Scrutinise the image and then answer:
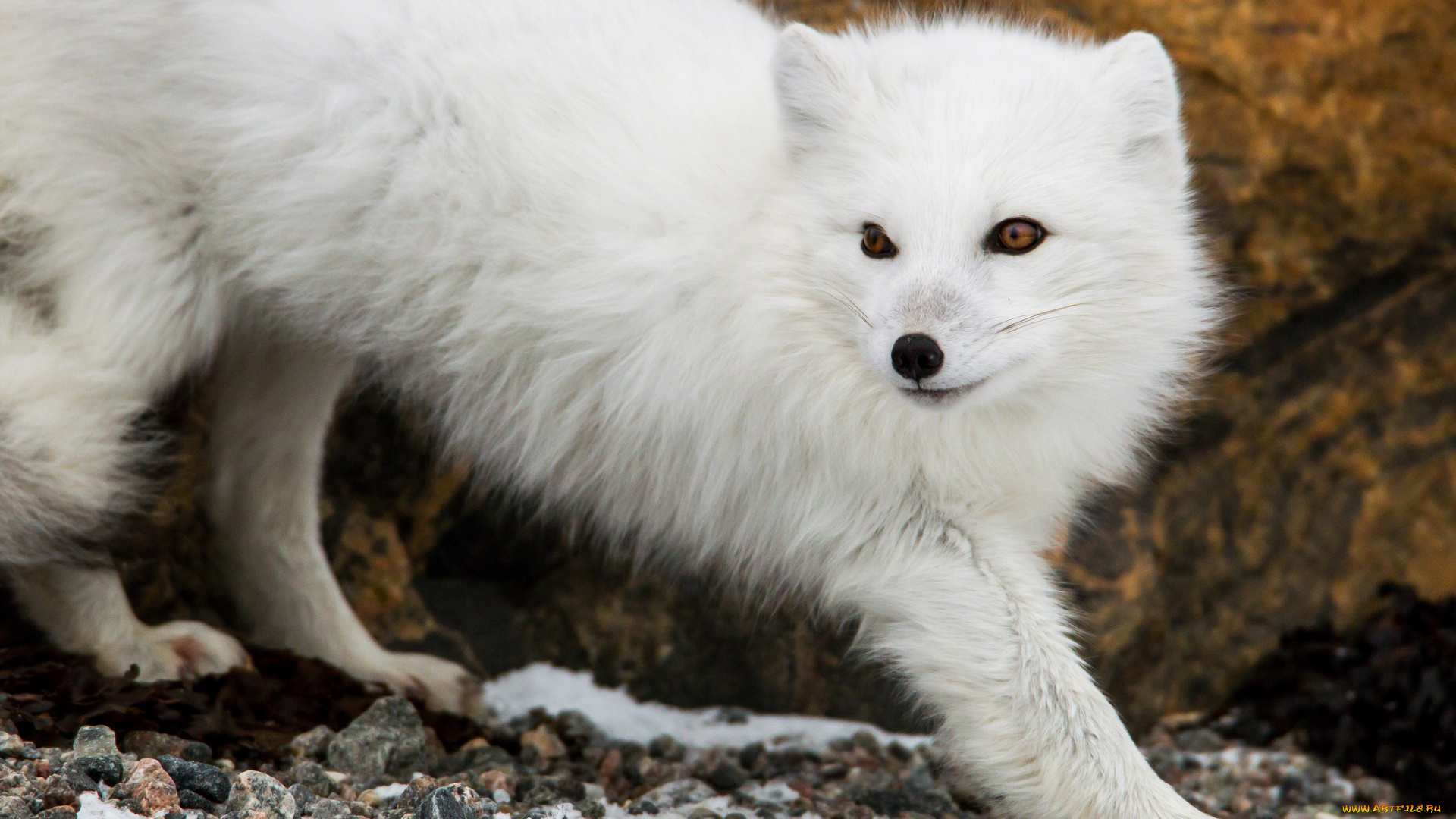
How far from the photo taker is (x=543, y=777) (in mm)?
3598

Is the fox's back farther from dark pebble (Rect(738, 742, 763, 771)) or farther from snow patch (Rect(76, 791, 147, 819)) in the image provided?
dark pebble (Rect(738, 742, 763, 771))

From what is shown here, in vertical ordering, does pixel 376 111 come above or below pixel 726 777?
above

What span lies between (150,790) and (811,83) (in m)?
2.04

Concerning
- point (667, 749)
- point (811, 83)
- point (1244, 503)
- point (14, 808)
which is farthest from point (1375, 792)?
point (14, 808)

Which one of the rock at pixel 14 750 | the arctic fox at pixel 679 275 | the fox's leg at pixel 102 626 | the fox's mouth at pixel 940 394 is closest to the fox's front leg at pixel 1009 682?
the arctic fox at pixel 679 275

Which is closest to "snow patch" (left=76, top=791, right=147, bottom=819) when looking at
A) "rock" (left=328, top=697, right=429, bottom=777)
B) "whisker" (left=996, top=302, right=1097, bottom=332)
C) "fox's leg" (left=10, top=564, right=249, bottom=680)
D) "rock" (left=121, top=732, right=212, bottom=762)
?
"rock" (left=121, top=732, right=212, bottom=762)

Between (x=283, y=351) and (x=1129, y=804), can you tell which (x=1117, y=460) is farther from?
(x=283, y=351)

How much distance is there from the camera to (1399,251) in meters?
4.98

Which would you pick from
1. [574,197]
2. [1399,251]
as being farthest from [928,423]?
[1399,251]

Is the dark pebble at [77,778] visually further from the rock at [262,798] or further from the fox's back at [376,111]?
the fox's back at [376,111]

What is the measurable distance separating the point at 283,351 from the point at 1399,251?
13.2 ft

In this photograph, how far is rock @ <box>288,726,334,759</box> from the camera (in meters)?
3.45

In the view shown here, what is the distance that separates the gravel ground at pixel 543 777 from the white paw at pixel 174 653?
1.51 feet

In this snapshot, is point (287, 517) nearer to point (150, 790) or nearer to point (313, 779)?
point (313, 779)
